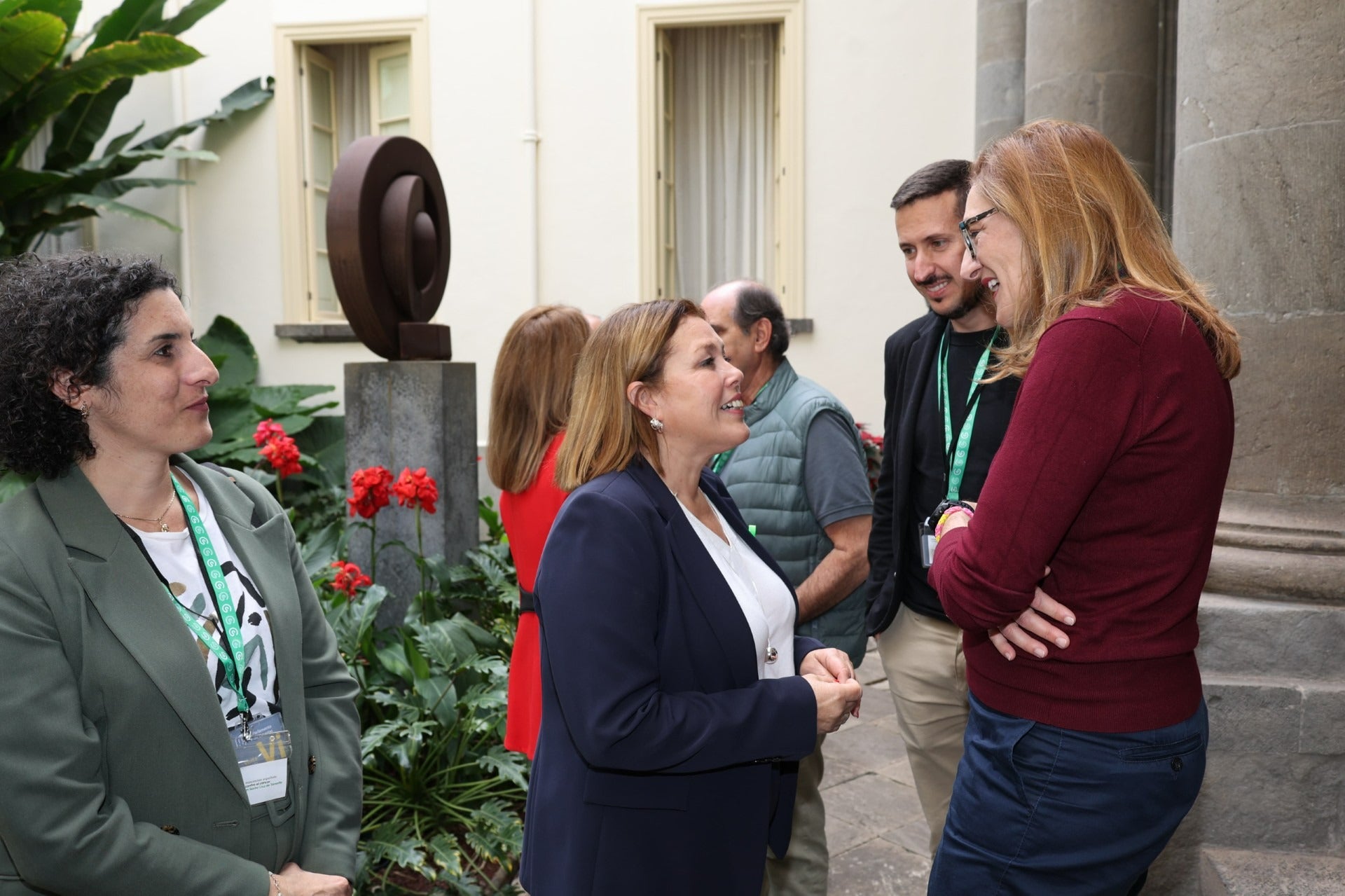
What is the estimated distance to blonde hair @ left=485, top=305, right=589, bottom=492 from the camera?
9.89 ft

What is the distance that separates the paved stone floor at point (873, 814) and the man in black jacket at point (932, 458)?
0.87m

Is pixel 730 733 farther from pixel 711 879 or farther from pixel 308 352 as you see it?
pixel 308 352

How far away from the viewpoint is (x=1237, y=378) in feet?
9.73

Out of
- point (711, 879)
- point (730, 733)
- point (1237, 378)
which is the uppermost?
point (1237, 378)

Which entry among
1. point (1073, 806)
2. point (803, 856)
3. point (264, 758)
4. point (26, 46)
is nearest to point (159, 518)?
point (264, 758)

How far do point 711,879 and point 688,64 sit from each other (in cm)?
888

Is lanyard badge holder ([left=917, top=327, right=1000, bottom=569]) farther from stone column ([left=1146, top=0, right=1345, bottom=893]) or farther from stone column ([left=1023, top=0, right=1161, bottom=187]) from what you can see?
stone column ([left=1023, top=0, right=1161, bottom=187])

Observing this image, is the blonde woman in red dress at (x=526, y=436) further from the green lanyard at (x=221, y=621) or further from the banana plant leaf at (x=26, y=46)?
the banana plant leaf at (x=26, y=46)

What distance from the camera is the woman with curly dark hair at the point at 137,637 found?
1547mm

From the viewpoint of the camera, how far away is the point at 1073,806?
1.62 m

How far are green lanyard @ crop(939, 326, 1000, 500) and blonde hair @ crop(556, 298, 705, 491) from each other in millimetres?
862

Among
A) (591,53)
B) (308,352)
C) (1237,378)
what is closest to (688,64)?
(591,53)

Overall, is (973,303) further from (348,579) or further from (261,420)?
(261,420)

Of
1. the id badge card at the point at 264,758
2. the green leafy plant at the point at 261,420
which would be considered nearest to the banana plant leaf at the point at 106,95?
the green leafy plant at the point at 261,420
